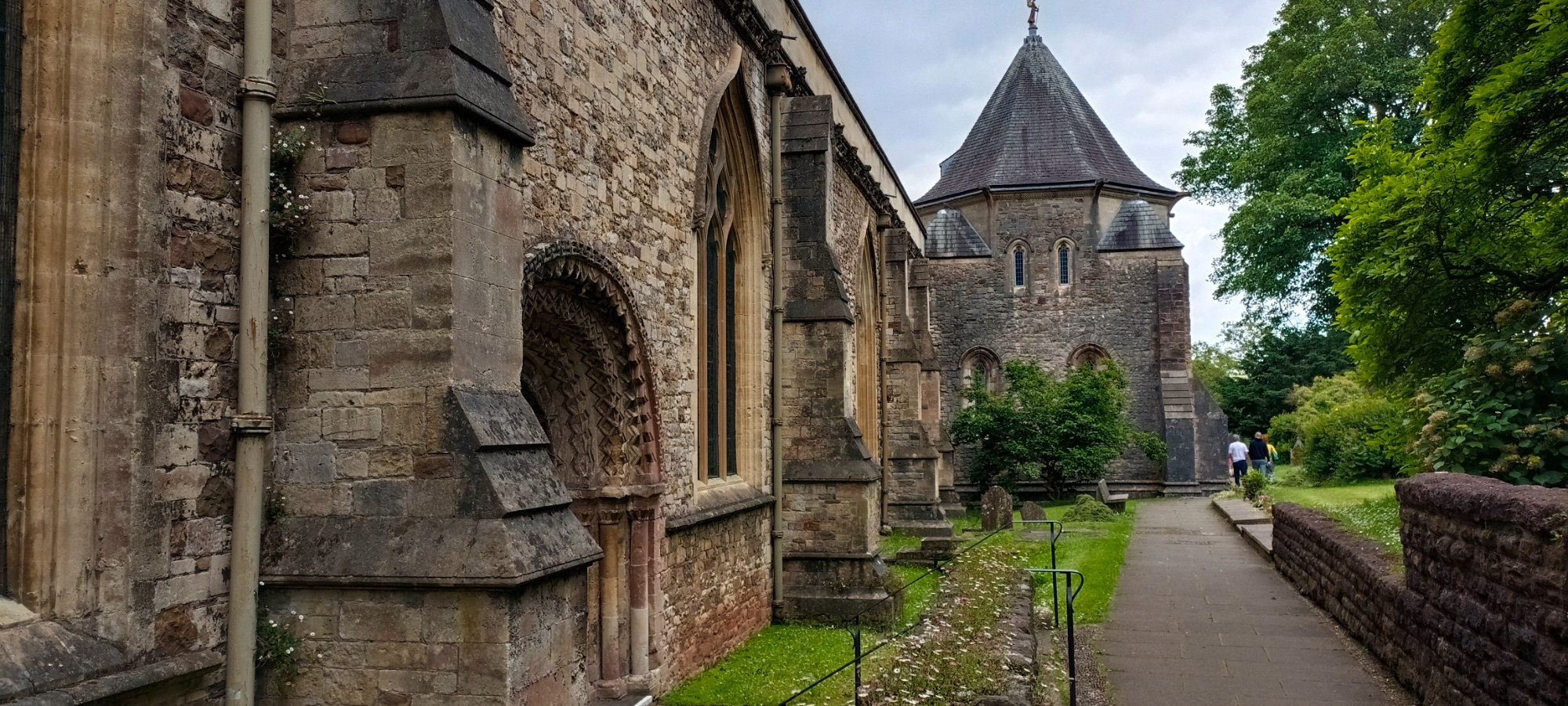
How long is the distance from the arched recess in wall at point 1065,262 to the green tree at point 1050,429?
3.31 meters

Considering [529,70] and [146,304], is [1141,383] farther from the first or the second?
[146,304]

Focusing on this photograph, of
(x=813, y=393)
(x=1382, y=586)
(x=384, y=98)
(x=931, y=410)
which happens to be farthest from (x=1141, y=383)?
(x=384, y=98)

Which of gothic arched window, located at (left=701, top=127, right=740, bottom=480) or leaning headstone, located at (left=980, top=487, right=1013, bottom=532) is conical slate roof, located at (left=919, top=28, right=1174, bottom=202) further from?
gothic arched window, located at (left=701, top=127, right=740, bottom=480)

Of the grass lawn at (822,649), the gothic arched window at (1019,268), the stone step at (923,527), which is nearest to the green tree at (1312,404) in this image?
the gothic arched window at (1019,268)

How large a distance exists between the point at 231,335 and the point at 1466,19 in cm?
1160

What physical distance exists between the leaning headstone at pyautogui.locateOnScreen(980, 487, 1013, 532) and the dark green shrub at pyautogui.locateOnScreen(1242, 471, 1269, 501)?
5.88m

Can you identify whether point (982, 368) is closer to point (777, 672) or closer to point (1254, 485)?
point (1254, 485)

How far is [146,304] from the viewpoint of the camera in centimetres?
423

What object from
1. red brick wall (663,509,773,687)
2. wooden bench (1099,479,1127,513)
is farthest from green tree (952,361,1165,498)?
red brick wall (663,509,773,687)

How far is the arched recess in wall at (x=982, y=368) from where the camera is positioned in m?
31.8

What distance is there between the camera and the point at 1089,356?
1234 inches

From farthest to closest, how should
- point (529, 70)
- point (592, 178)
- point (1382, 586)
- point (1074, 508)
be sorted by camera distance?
point (1074, 508)
point (1382, 586)
point (592, 178)
point (529, 70)

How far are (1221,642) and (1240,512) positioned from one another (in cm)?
1184

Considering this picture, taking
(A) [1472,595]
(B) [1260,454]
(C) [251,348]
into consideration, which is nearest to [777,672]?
(A) [1472,595]
